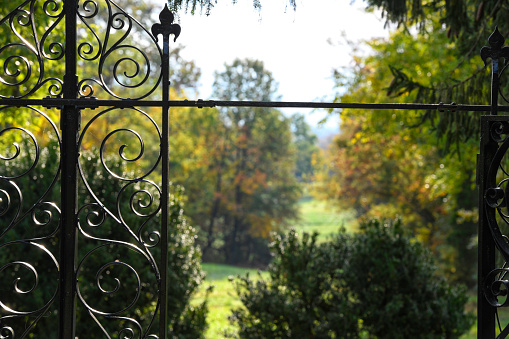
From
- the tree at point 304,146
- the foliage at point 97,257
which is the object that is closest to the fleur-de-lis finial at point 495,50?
the foliage at point 97,257

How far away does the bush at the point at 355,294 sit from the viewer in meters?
4.98

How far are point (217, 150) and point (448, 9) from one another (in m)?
17.3

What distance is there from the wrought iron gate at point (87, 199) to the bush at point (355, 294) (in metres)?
0.94

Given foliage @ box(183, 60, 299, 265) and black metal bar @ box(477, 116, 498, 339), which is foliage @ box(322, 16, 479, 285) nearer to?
black metal bar @ box(477, 116, 498, 339)

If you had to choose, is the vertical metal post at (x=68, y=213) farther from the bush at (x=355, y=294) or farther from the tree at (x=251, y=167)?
the tree at (x=251, y=167)

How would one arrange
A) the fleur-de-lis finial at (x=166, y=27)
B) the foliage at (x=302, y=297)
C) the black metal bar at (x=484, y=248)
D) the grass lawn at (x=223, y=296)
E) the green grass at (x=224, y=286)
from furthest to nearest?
the green grass at (x=224, y=286) → the grass lawn at (x=223, y=296) → the foliage at (x=302, y=297) → the fleur-de-lis finial at (x=166, y=27) → the black metal bar at (x=484, y=248)

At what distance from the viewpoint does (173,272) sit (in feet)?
17.2

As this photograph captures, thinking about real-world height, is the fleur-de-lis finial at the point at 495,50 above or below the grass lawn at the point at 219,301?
above

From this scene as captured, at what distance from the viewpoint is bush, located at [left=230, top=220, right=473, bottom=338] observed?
4.98m

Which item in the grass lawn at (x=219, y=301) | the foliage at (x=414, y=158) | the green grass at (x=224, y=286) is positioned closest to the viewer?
the foliage at (x=414, y=158)

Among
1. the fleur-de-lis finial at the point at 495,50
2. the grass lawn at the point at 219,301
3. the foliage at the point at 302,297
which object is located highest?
the fleur-de-lis finial at the point at 495,50

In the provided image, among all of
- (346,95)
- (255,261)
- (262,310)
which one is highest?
(346,95)

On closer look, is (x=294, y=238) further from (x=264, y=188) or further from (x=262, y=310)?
(x=264, y=188)

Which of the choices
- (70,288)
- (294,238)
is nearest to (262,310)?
(294,238)
